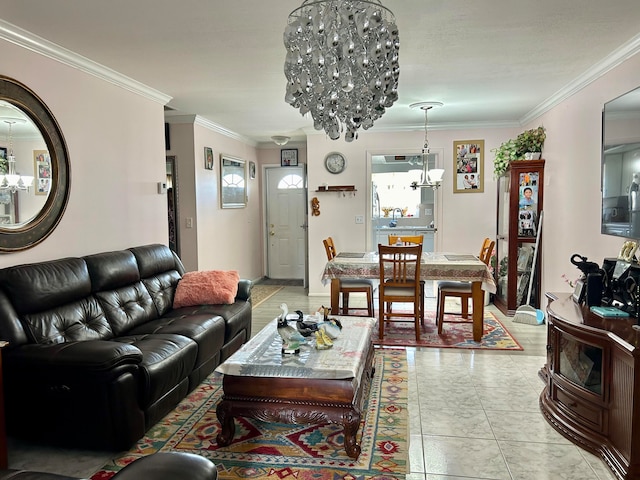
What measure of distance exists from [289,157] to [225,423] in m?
5.75

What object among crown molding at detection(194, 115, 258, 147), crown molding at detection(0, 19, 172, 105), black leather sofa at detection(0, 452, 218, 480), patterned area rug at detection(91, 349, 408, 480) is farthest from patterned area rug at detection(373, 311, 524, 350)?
crown molding at detection(194, 115, 258, 147)

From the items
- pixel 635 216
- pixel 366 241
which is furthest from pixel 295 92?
pixel 366 241

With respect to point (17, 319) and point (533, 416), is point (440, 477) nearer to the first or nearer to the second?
point (533, 416)

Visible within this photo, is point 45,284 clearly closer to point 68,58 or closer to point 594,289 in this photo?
point 68,58

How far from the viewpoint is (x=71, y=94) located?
10.9ft

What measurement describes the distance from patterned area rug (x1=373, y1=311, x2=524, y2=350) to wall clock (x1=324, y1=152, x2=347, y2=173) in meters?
2.51

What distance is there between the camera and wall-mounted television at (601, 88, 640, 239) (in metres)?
2.79

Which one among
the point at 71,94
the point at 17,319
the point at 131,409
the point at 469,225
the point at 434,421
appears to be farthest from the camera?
the point at 469,225

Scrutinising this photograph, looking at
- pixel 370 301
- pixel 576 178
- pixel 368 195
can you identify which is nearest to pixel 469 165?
pixel 368 195

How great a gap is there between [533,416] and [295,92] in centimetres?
235

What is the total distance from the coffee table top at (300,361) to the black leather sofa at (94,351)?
47 centimetres

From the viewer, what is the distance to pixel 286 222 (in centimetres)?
785

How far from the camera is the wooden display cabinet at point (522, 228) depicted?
16.8 feet

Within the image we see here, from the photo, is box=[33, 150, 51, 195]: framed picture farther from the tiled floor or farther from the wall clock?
A: the wall clock
